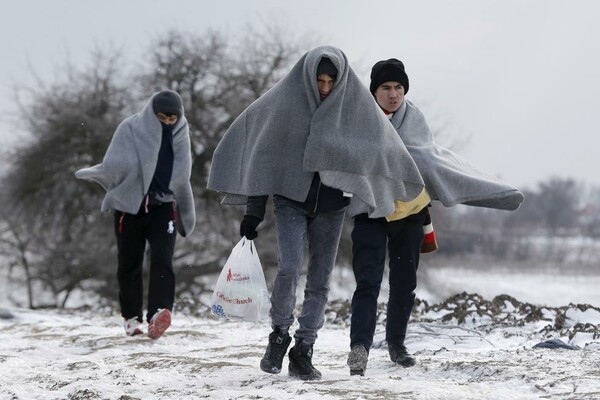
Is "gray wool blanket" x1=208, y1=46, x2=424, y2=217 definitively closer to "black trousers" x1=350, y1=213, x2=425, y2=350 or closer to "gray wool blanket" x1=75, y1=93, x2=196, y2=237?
"black trousers" x1=350, y1=213, x2=425, y2=350

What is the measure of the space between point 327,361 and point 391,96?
1.64 metres

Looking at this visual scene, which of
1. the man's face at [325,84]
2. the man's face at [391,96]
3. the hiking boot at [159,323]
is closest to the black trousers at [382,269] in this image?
the man's face at [391,96]

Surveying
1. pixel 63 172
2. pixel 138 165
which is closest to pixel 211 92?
pixel 63 172

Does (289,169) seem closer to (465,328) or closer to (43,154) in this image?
(465,328)

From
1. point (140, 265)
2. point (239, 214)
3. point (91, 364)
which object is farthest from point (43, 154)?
point (91, 364)

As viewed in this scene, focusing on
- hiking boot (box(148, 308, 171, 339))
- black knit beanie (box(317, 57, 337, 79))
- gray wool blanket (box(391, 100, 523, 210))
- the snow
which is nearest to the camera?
the snow

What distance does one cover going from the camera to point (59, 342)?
6832 mm

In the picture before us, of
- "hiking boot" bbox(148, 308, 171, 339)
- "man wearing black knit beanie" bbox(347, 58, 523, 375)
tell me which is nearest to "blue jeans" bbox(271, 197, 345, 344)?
"man wearing black knit beanie" bbox(347, 58, 523, 375)

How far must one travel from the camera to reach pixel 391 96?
5.00m

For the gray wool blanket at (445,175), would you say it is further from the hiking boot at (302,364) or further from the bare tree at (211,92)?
the bare tree at (211,92)

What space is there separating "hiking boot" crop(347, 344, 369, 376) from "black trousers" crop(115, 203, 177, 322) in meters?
2.45

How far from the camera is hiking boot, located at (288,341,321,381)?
4.39 metres

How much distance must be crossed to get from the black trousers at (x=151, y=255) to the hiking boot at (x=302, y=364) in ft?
7.69

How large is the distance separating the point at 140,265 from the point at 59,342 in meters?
0.84
